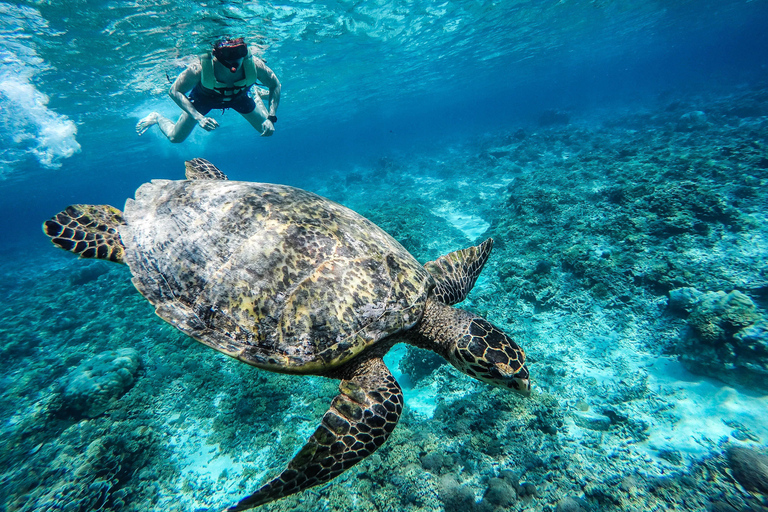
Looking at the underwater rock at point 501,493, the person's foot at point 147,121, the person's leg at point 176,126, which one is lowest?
the underwater rock at point 501,493

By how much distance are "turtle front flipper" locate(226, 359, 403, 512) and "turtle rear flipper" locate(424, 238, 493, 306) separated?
1.38 metres

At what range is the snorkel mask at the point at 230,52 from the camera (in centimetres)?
580

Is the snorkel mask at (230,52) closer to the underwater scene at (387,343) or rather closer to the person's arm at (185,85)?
the underwater scene at (387,343)

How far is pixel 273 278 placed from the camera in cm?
262

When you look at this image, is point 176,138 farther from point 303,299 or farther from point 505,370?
point 505,370

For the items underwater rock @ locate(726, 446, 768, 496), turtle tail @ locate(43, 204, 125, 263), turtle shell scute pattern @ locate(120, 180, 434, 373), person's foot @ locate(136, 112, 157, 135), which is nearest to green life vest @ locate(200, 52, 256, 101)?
person's foot @ locate(136, 112, 157, 135)

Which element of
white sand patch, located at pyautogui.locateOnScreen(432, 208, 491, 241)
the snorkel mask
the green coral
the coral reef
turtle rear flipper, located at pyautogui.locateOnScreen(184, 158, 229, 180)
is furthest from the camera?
white sand patch, located at pyautogui.locateOnScreen(432, 208, 491, 241)

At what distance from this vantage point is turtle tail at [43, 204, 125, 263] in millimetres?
3203

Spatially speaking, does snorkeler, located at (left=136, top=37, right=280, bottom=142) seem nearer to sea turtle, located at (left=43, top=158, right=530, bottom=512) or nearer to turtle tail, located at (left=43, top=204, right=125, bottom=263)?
turtle tail, located at (left=43, top=204, right=125, bottom=263)

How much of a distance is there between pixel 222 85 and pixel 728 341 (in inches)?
419

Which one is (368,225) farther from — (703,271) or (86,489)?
(703,271)

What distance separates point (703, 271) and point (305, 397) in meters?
7.73

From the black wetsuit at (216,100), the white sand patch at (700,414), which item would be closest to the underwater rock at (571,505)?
the white sand patch at (700,414)

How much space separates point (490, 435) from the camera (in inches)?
153
